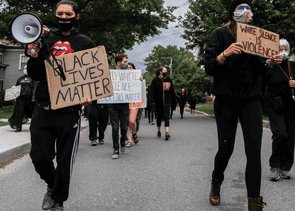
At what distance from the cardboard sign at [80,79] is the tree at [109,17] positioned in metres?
17.4

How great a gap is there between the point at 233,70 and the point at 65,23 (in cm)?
171

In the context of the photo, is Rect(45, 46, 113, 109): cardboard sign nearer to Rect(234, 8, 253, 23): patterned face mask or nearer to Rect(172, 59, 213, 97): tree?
Rect(234, 8, 253, 23): patterned face mask

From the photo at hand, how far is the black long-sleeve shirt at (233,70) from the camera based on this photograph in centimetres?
328

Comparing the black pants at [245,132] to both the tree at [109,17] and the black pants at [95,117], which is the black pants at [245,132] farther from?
the tree at [109,17]

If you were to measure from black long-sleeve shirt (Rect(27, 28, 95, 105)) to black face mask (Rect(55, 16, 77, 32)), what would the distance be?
0.17ft

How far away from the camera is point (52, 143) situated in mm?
3211

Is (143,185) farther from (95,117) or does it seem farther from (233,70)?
(95,117)

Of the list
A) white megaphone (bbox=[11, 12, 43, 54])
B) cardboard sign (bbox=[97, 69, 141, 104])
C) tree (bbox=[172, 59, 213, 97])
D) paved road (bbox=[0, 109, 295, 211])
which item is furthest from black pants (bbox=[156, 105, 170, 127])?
tree (bbox=[172, 59, 213, 97])

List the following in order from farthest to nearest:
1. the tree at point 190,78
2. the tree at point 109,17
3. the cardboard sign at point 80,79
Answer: the tree at point 190,78
the tree at point 109,17
the cardboard sign at point 80,79

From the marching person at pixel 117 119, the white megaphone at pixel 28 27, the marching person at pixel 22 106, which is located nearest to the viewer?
the white megaphone at pixel 28 27

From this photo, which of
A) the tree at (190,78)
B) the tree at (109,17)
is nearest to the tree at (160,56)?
the tree at (190,78)

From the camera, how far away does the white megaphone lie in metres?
2.85

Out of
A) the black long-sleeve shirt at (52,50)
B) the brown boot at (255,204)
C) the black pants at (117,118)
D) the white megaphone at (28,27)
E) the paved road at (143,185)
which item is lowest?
the paved road at (143,185)

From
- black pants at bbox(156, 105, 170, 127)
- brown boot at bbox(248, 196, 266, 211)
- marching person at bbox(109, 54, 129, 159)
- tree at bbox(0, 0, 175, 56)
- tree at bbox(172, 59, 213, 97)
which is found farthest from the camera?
tree at bbox(172, 59, 213, 97)
